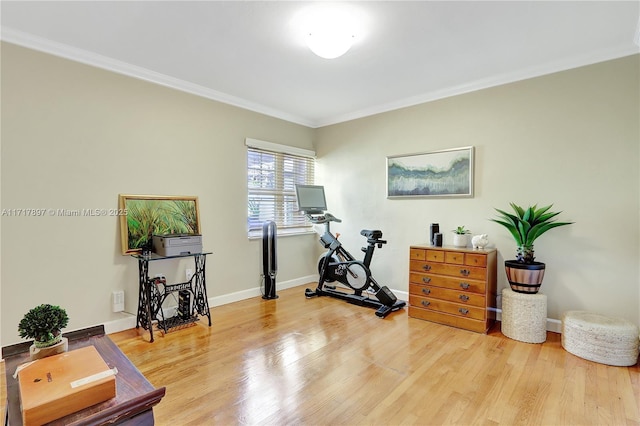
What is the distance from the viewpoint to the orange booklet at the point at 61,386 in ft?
3.12

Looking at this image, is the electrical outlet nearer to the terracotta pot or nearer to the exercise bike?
the exercise bike

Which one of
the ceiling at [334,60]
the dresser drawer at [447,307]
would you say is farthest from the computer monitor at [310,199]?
the dresser drawer at [447,307]

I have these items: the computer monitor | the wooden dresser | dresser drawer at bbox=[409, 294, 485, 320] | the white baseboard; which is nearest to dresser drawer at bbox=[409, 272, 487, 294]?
the wooden dresser

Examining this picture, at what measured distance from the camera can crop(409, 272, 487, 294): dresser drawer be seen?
115 inches

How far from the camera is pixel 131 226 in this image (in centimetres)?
299

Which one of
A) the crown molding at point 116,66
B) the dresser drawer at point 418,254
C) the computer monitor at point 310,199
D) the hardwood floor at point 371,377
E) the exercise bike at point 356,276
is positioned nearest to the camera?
the hardwood floor at point 371,377

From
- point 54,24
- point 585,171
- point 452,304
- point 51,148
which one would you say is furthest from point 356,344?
point 54,24

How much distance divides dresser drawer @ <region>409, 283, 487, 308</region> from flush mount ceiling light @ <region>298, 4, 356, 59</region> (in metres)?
2.36

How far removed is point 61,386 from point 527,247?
323 cm

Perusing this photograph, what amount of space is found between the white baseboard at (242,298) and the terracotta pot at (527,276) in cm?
51

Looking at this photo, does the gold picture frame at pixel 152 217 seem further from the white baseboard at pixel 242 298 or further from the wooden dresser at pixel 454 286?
the wooden dresser at pixel 454 286

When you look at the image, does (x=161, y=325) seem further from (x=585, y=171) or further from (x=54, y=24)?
(x=585, y=171)

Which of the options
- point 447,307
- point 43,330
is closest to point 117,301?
point 43,330

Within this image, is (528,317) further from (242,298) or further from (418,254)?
(242,298)
